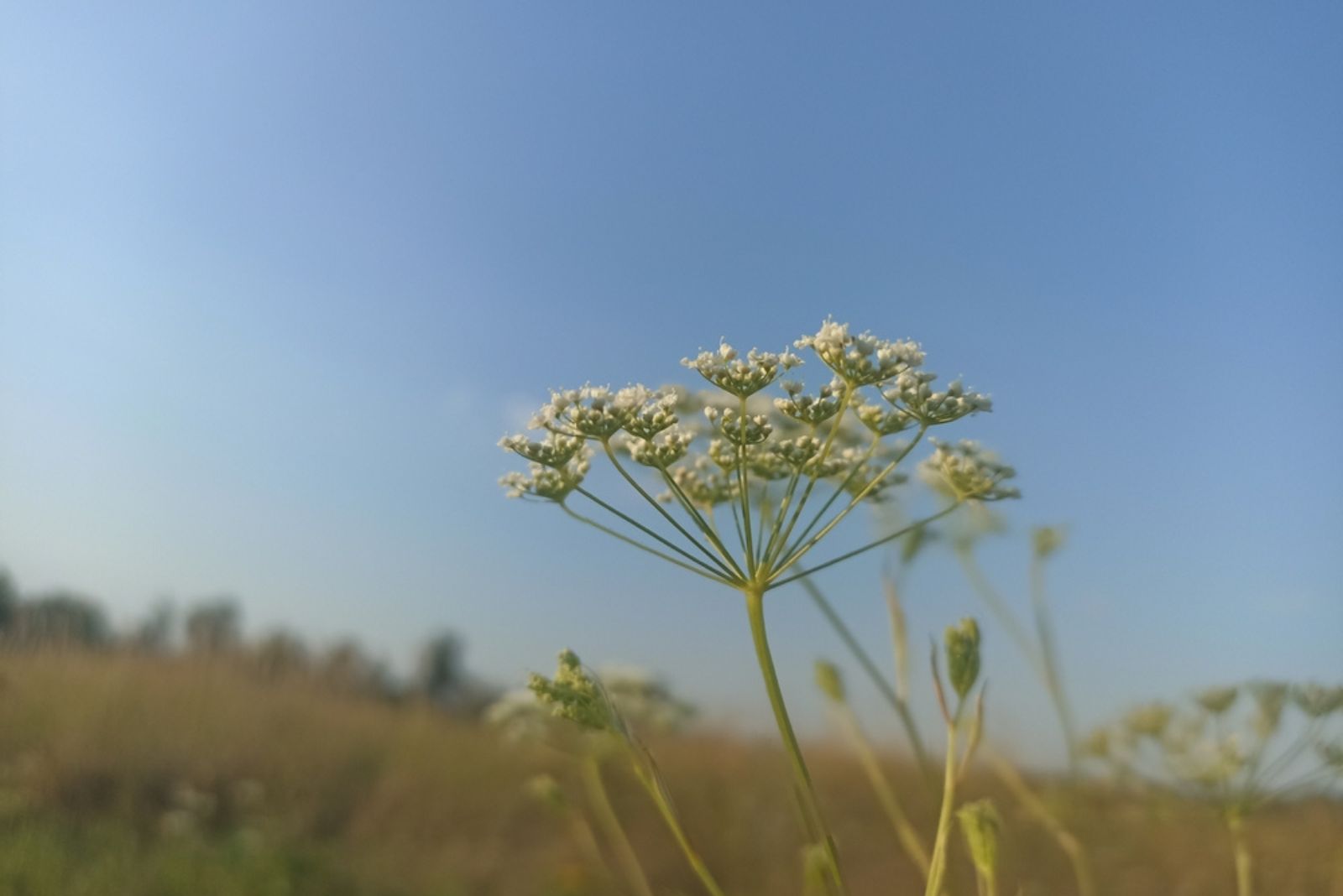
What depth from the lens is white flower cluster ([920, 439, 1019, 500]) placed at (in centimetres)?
156

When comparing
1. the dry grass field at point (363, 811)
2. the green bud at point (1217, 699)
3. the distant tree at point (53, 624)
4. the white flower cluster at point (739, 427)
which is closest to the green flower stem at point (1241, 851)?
the green bud at point (1217, 699)

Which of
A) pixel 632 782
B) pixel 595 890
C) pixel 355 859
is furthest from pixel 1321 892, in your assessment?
pixel 632 782

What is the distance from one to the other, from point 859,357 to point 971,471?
337 millimetres

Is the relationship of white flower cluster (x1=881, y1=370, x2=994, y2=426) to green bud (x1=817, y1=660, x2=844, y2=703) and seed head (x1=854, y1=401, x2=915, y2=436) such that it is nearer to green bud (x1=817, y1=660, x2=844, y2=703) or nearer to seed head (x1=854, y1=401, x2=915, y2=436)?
seed head (x1=854, y1=401, x2=915, y2=436)

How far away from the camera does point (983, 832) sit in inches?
51.6

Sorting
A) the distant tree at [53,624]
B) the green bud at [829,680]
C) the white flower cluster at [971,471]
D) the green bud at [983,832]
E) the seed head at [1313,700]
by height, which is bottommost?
the green bud at [983,832]

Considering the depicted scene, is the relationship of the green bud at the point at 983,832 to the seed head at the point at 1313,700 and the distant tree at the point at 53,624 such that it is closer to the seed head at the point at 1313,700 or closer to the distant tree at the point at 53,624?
the seed head at the point at 1313,700

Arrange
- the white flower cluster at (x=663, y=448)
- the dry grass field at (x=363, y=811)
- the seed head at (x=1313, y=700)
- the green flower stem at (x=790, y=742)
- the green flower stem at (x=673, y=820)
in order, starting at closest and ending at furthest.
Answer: the green flower stem at (x=790, y=742) < the green flower stem at (x=673, y=820) < the white flower cluster at (x=663, y=448) < the seed head at (x=1313, y=700) < the dry grass field at (x=363, y=811)

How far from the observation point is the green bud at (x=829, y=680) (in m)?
1.93

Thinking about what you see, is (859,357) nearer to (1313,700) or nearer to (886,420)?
(886,420)

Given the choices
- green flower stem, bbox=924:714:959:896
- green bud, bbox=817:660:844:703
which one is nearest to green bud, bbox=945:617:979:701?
green flower stem, bbox=924:714:959:896

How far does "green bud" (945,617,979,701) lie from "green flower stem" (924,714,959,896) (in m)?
0.06

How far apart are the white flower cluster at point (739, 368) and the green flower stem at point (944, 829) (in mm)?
555

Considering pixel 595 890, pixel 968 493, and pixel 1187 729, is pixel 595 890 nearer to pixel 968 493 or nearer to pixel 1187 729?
pixel 1187 729
